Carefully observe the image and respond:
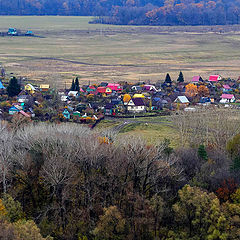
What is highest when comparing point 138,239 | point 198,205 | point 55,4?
point 55,4

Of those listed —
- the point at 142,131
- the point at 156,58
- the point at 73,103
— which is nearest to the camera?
the point at 142,131

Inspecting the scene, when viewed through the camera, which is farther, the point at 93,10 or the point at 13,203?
the point at 93,10

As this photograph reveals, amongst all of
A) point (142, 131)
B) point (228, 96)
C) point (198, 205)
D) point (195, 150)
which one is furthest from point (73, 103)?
point (198, 205)

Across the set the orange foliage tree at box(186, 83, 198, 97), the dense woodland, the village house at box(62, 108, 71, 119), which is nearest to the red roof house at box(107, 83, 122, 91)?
the orange foliage tree at box(186, 83, 198, 97)

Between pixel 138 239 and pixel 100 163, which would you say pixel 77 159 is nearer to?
pixel 100 163

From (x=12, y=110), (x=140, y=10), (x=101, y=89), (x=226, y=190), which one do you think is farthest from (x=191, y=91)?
(x=140, y=10)

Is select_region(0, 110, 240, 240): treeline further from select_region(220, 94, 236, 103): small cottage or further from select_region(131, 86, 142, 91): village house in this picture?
select_region(131, 86, 142, 91): village house
